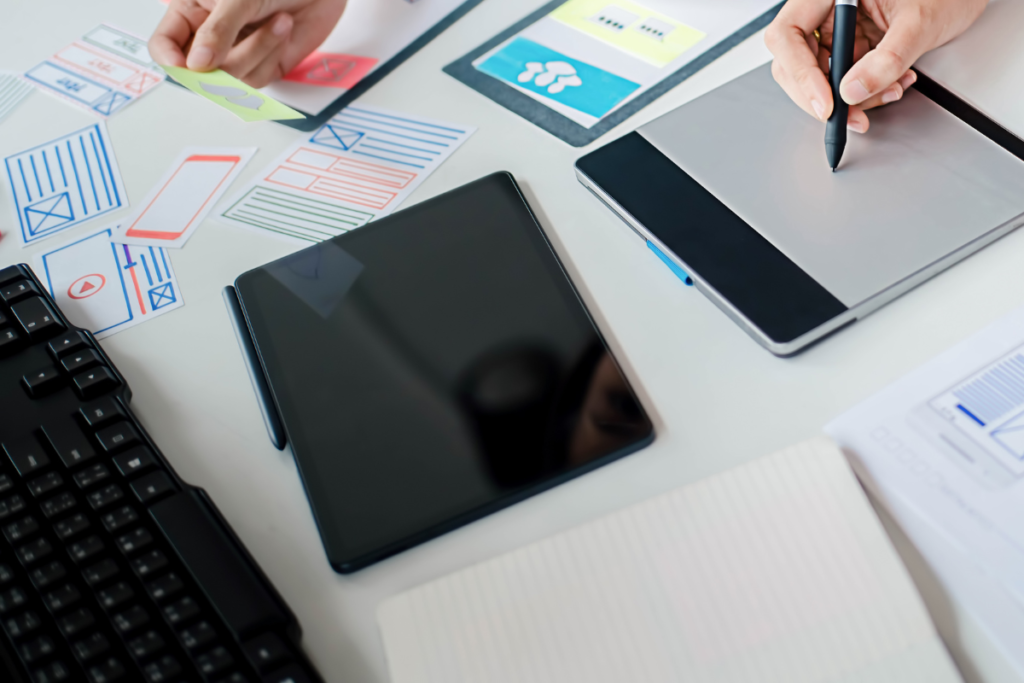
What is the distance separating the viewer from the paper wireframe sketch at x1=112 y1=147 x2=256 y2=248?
0.65 m

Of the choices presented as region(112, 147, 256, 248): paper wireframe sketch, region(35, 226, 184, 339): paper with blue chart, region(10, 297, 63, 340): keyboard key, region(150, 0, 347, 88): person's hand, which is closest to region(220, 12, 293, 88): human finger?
region(150, 0, 347, 88): person's hand

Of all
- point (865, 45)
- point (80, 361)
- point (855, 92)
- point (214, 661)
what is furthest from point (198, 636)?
point (865, 45)

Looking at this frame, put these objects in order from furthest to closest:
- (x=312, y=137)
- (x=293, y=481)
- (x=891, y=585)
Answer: (x=312, y=137) < (x=293, y=481) < (x=891, y=585)

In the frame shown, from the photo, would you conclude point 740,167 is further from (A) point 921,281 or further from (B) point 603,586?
(B) point 603,586

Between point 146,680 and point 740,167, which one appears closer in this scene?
point 146,680

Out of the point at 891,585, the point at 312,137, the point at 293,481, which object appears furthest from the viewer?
the point at 312,137

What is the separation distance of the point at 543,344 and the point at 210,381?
0.25 metres

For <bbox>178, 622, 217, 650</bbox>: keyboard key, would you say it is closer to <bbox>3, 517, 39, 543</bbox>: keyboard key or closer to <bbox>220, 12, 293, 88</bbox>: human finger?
<bbox>3, 517, 39, 543</bbox>: keyboard key

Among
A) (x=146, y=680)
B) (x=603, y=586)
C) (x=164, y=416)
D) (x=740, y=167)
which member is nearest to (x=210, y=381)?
(x=164, y=416)

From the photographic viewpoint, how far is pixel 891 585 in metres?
0.38

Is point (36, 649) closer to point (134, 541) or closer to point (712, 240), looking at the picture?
point (134, 541)

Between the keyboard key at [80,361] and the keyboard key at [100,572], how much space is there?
0.16 meters

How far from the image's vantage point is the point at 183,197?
2.19 ft

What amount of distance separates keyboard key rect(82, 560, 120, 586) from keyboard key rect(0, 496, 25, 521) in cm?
7
